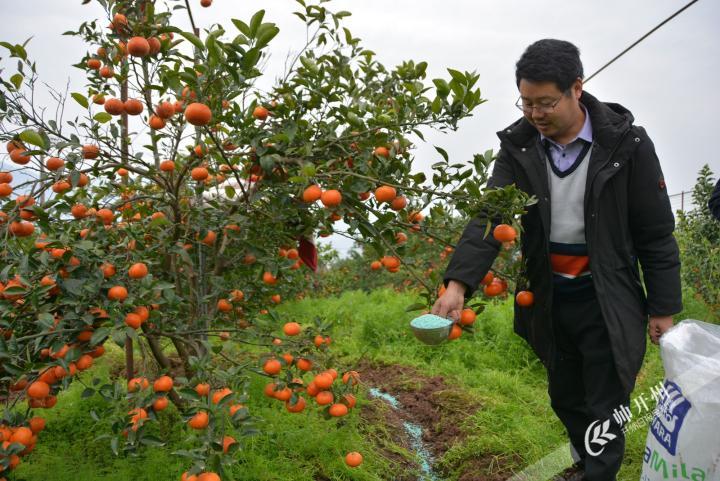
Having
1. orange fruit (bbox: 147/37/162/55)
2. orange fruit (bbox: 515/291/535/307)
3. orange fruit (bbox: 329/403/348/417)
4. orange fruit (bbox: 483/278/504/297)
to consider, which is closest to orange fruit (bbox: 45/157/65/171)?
orange fruit (bbox: 147/37/162/55)

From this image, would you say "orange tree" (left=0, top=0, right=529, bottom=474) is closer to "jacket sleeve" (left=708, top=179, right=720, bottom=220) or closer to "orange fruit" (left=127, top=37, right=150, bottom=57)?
"orange fruit" (left=127, top=37, right=150, bottom=57)

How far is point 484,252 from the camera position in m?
1.93

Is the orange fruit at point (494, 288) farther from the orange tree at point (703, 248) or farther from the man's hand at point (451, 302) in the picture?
the orange tree at point (703, 248)

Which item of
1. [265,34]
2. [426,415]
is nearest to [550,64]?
[265,34]

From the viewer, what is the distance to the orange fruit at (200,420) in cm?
163

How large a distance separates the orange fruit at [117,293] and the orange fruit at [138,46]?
2.61ft

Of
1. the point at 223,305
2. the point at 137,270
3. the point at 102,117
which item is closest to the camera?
the point at 137,270

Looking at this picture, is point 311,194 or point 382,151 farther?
point 382,151

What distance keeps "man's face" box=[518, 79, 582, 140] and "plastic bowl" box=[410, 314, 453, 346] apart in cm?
74

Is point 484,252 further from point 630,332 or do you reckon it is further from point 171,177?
point 171,177

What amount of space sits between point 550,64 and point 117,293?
4.96 feet

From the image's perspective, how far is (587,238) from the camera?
6.34 ft

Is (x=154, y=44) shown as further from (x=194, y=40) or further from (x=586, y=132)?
(x=586, y=132)

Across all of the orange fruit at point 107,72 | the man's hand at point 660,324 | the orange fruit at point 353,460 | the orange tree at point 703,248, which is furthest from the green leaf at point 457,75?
the orange tree at point 703,248
